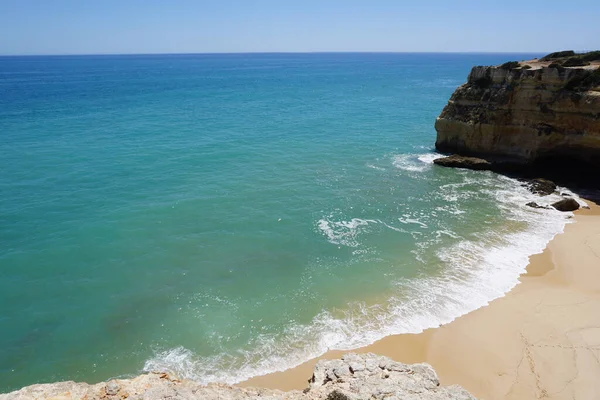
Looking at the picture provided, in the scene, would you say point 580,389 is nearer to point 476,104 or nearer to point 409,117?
point 476,104

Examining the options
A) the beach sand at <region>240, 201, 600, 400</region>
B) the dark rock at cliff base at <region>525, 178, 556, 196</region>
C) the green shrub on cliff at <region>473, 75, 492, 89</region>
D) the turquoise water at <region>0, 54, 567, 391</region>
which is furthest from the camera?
the green shrub on cliff at <region>473, 75, 492, 89</region>

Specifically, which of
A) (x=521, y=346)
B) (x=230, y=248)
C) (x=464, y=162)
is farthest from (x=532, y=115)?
(x=230, y=248)

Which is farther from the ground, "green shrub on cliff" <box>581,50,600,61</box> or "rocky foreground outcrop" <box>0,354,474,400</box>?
"green shrub on cliff" <box>581,50,600,61</box>

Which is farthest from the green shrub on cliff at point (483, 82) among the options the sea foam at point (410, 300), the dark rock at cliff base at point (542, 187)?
the sea foam at point (410, 300)

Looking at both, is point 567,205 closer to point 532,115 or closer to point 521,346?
point 532,115

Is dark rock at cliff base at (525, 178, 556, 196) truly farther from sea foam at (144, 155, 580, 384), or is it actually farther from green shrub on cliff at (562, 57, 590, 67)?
green shrub on cliff at (562, 57, 590, 67)

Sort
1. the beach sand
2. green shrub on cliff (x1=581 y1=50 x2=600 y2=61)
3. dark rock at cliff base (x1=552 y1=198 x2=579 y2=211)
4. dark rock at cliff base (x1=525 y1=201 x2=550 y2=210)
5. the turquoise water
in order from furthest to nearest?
green shrub on cliff (x1=581 y1=50 x2=600 y2=61)
dark rock at cliff base (x1=525 y1=201 x2=550 y2=210)
dark rock at cliff base (x1=552 y1=198 x2=579 y2=211)
the turquoise water
the beach sand

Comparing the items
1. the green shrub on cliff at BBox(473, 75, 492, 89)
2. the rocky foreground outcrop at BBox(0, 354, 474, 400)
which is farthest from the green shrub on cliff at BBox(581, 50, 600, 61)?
the rocky foreground outcrop at BBox(0, 354, 474, 400)
